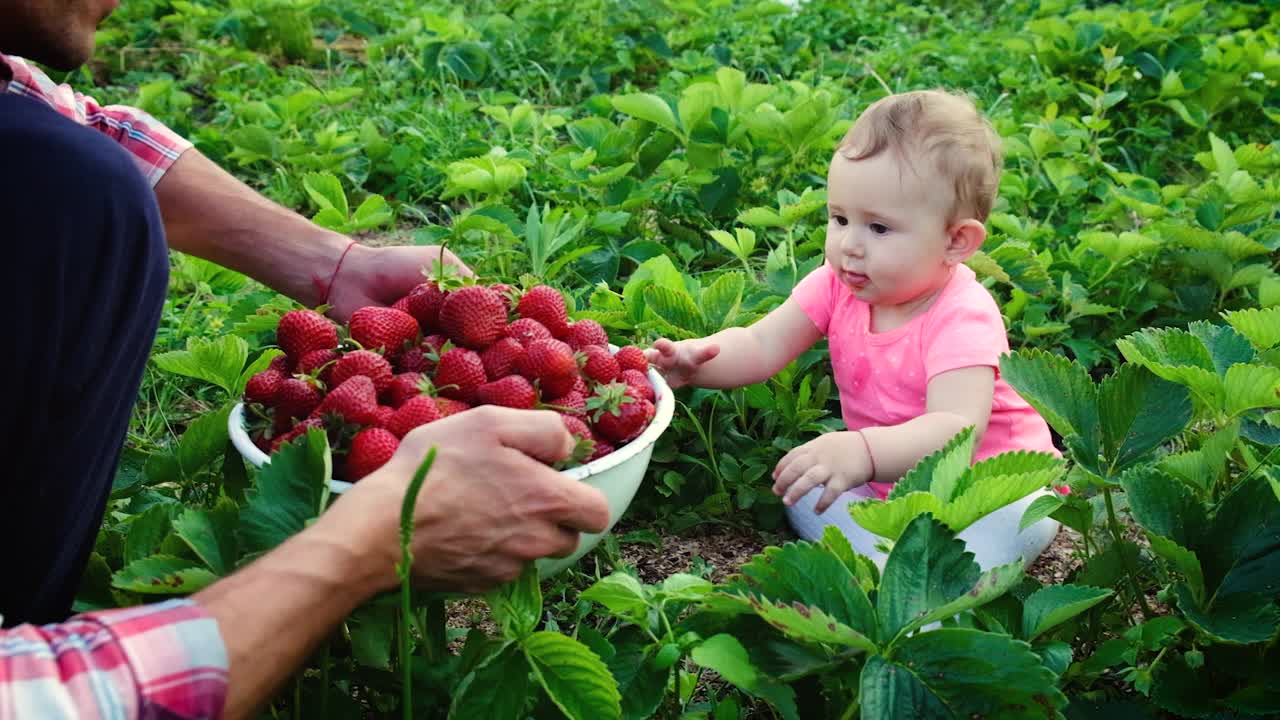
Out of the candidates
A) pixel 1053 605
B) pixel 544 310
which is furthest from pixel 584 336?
pixel 1053 605

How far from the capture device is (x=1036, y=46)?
14.6 feet

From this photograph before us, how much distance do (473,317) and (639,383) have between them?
9.3 inches

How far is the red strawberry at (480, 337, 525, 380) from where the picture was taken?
1585 mm

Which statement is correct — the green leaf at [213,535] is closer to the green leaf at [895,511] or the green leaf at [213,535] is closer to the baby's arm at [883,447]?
the green leaf at [895,511]

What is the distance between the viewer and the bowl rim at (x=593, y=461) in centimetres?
141

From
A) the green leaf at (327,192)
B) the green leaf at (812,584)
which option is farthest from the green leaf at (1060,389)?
the green leaf at (327,192)

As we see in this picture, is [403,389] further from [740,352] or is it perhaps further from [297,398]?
[740,352]

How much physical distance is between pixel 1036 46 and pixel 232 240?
3298mm

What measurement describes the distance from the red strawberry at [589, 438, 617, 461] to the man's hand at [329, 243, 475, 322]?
1.62ft

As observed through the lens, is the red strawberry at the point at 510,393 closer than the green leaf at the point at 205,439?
Yes

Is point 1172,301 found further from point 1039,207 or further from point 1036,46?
point 1036,46

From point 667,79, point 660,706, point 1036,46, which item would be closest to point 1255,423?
point 660,706

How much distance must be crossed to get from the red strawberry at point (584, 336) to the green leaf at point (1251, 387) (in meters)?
0.79

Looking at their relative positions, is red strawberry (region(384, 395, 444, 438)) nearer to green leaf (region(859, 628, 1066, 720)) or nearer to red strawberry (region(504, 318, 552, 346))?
red strawberry (region(504, 318, 552, 346))
